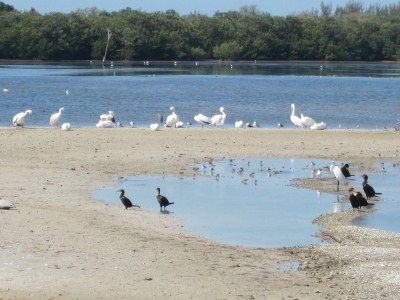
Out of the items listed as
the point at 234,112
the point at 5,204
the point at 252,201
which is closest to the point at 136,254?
the point at 5,204

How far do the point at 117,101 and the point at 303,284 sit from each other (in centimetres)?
3124

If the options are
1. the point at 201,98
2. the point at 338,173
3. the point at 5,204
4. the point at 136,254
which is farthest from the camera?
the point at 201,98

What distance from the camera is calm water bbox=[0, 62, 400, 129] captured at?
113ft

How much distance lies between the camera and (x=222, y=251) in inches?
488

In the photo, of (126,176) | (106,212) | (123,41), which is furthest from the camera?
(123,41)

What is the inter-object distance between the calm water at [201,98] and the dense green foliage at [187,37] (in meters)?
36.6

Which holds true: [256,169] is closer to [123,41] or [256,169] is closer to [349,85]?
[349,85]

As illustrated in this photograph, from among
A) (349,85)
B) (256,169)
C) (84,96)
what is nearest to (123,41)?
(349,85)

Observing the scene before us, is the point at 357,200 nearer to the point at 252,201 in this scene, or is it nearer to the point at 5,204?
the point at 252,201

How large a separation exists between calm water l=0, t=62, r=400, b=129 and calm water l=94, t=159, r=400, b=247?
11.3 meters

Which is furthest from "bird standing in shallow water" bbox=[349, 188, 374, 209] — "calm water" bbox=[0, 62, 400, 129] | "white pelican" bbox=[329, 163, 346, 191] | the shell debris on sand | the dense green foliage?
the dense green foliage

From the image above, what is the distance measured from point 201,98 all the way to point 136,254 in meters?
33.6

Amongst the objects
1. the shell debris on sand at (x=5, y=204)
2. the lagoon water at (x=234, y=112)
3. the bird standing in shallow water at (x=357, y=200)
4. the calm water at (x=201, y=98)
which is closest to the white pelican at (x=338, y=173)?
the lagoon water at (x=234, y=112)

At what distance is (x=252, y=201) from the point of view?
54.2ft
